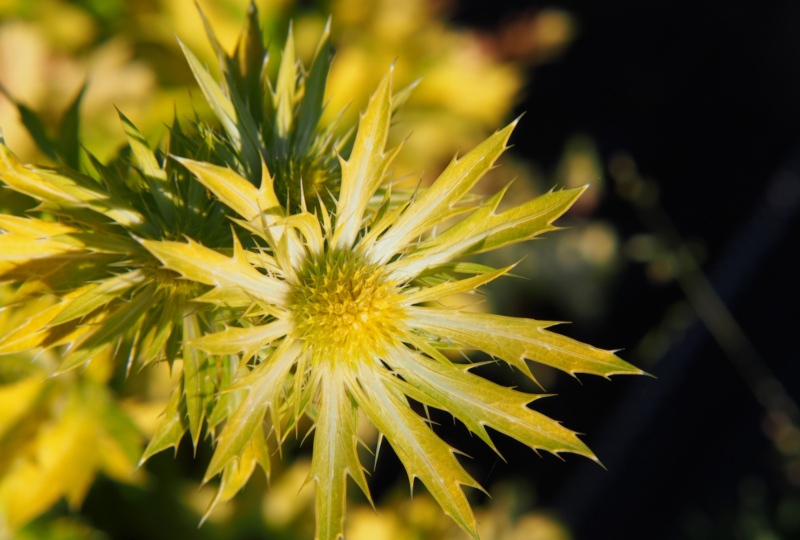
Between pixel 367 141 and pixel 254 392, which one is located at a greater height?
pixel 367 141


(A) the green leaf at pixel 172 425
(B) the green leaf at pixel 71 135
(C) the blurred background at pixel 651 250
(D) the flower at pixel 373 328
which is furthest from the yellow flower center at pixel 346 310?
(C) the blurred background at pixel 651 250

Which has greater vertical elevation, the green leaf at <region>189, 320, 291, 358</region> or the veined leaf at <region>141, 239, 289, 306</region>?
the veined leaf at <region>141, 239, 289, 306</region>

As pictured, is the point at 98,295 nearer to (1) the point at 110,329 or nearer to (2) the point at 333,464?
(1) the point at 110,329

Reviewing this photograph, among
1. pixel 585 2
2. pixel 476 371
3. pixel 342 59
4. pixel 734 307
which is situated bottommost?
pixel 476 371

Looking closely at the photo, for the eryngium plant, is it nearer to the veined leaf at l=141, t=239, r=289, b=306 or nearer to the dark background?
the veined leaf at l=141, t=239, r=289, b=306

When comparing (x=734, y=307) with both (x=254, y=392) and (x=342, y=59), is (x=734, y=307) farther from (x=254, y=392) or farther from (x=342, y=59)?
(x=254, y=392)

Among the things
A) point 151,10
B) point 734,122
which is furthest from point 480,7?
point 151,10

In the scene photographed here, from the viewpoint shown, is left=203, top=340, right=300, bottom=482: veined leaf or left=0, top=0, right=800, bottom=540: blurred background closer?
left=203, top=340, right=300, bottom=482: veined leaf

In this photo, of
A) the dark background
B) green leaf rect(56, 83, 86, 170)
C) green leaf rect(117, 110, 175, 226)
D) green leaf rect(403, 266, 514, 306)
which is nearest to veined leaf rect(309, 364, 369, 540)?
green leaf rect(403, 266, 514, 306)

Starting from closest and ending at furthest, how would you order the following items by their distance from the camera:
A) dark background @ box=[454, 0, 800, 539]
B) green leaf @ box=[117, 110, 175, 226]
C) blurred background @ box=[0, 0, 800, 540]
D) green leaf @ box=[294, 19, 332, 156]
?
green leaf @ box=[117, 110, 175, 226] → green leaf @ box=[294, 19, 332, 156] → blurred background @ box=[0, 0, 800, 540] → dark background @ box=[454, 0, 800, 539]
